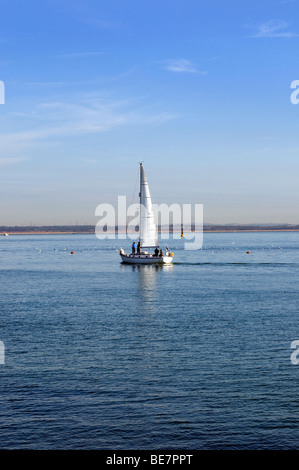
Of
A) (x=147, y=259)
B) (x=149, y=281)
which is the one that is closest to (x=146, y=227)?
(x=147, y=259)

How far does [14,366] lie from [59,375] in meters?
3.72

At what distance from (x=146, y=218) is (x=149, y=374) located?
81.8 m

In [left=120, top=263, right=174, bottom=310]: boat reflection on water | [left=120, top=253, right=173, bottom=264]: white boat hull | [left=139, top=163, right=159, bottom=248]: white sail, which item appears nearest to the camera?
[left=120, top=263, right=174, bottom=310]: boat reflection on water

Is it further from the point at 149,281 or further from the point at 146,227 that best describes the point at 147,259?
the point at 149,281

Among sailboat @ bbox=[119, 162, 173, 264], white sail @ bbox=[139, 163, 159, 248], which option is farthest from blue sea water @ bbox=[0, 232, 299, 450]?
white sail @ bbox=[139, 163, 159, 248]

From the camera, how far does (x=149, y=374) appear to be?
32906mm

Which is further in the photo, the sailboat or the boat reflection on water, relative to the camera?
the sailboat

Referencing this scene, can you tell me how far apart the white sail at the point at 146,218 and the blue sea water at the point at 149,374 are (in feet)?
160

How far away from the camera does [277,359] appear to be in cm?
3594

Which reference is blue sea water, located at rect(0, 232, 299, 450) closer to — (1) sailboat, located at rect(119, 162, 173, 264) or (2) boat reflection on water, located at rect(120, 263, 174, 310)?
(2) boat reflection on water, located at rect(120, 263, 174, 310)

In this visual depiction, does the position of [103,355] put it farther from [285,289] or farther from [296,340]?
[285,289]

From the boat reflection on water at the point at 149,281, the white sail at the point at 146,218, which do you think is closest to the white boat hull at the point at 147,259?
the boat reflection on water at the point at 149,281

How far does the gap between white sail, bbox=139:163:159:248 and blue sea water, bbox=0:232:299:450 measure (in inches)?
1915

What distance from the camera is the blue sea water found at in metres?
24.2
